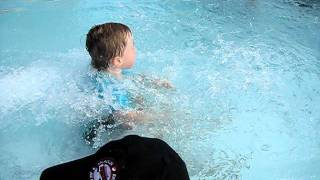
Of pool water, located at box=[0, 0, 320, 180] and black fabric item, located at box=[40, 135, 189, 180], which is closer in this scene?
black fabric item, located at box=[40, 135, 189, 180]

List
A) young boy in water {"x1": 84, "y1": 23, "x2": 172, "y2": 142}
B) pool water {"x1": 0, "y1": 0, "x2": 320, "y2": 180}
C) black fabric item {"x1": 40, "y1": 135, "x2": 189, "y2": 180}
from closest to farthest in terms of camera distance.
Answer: black fabric item {"x1": 40, "y1": 135, "x2": 189, "y2": 180}
young boy in water {"x1": 84, "y1": 23, "x2": 172, "y2": 142}
pool water {"x1": 0, "y1": 0, "x2": 320, "y2": 180}

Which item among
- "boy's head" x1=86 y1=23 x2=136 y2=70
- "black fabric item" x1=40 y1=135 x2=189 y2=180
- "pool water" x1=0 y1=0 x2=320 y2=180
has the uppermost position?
"black fabric item" x1=40 y1=135 x2=189 y2=180

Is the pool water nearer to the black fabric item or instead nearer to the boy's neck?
the boy's neck

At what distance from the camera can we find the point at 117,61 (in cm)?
268

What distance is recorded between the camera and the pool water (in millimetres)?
2750

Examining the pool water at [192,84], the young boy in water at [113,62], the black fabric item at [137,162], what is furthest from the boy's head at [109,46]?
the black fabric item at [137,162]

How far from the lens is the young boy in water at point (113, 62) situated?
2.64 metres

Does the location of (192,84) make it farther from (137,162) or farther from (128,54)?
(137,162)

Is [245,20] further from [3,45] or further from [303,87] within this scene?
[3,45]

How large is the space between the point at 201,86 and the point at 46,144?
1306 mm

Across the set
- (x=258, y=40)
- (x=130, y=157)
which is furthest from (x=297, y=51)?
(x=130, y=157)

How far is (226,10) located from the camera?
5.12 metres

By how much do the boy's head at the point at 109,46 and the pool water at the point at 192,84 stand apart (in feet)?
0.79

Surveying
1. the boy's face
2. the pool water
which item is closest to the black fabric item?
the pool water
